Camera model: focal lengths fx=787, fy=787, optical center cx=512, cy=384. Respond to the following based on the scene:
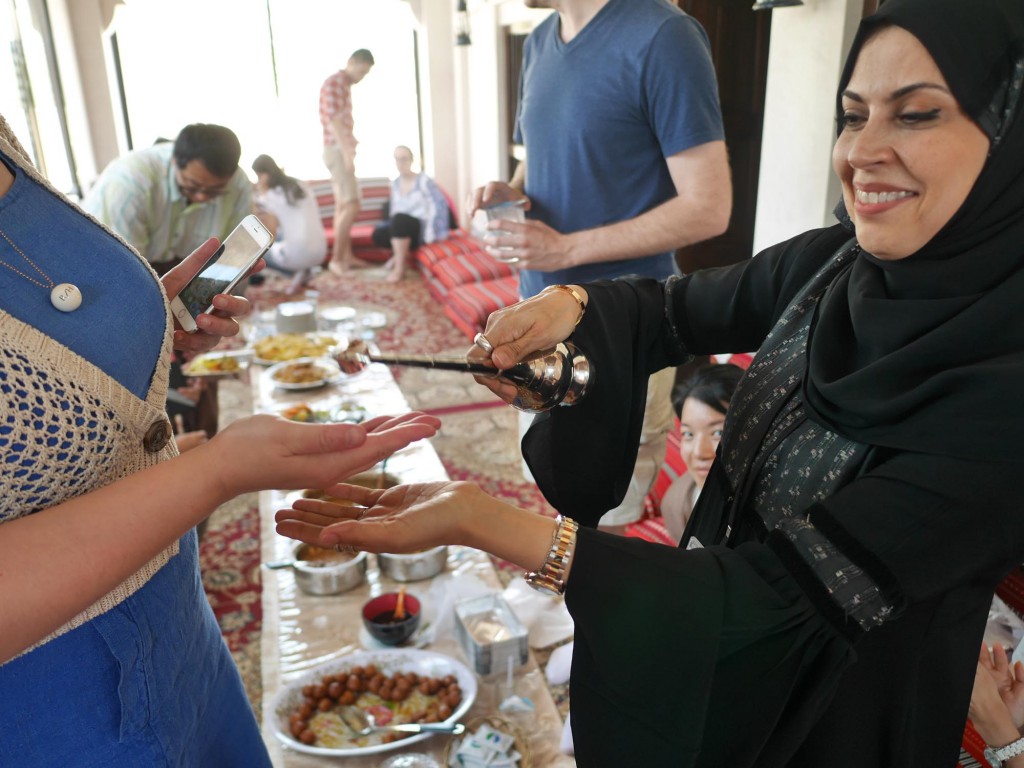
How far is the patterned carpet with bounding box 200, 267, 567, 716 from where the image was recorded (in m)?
2.52

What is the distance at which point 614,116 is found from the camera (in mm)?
1739

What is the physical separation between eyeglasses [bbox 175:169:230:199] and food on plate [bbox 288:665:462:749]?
2286mm

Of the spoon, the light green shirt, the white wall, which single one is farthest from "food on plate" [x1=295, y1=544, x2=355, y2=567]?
the white wall

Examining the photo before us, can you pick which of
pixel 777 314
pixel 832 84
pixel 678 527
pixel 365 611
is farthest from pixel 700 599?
pixel 832 84

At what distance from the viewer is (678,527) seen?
2068 mm

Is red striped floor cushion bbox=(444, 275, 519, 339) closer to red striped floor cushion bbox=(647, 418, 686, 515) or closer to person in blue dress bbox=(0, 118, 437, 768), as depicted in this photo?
red striped floor cushion bbox=(647, 418, 686, 515)

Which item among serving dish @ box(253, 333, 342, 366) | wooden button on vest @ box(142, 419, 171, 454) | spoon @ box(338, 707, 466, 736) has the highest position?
wooden button on vest @ box(142, 419, 171, 454)

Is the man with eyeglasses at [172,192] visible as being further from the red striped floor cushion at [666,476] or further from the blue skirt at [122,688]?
the blue skirt at [122,688]

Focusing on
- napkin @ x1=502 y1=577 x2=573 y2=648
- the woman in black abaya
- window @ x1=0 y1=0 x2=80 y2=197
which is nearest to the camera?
the woman in black abaya

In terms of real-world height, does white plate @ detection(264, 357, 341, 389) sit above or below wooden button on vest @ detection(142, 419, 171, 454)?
below

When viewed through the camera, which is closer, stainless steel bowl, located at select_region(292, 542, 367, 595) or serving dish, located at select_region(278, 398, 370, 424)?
stainless steel bowl, located at select_region(292, 542, 367, 595)

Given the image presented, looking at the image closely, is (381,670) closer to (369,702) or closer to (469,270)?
(369,702)

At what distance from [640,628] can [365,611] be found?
985mm

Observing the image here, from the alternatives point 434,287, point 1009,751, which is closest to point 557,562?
point 1009,751
